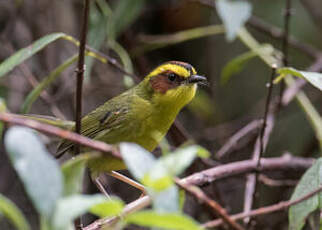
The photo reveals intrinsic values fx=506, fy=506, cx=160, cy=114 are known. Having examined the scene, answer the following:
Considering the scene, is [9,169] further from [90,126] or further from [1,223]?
[90,126]

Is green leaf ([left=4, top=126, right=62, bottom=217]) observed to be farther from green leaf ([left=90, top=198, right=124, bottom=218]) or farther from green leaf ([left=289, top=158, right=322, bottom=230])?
green leaf ([left=289, top=158, right=322, bottom=230])

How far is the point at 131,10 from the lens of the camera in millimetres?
4219

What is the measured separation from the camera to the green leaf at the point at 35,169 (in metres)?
1.23

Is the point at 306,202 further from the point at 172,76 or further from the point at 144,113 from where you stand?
the point at 172,76

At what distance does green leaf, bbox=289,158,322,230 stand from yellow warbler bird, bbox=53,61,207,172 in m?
1.12

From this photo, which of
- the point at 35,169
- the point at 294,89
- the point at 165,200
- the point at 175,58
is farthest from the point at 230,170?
the point at 175,58

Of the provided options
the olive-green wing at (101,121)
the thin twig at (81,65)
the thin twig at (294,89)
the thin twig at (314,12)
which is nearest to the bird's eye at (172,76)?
the olive-green wing at (101,121)

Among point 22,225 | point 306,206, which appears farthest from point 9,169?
point 22,225

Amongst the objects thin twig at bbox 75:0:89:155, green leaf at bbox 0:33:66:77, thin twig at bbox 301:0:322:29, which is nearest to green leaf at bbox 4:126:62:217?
thin twig at bbox 75:0:89:155

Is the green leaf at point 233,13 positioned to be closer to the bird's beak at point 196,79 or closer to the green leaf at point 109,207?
the bird's beak at point 196,79

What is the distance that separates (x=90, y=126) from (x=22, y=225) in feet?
7.51

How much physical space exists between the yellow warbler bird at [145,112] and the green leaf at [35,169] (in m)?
1.80

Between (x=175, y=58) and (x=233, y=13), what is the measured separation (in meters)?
2.07

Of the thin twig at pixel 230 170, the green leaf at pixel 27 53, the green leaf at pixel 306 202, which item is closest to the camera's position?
the green leaf at pixel 306 202
